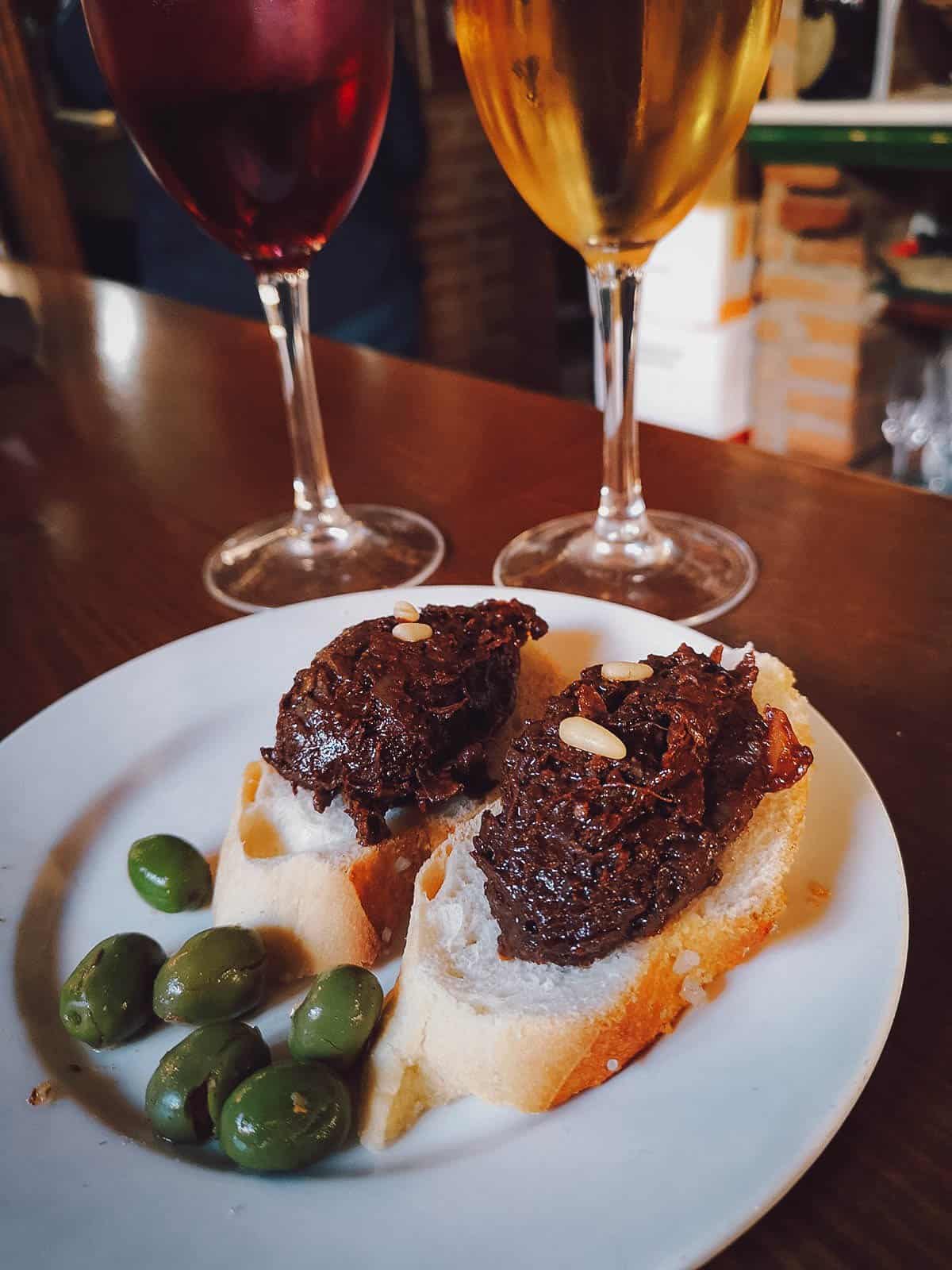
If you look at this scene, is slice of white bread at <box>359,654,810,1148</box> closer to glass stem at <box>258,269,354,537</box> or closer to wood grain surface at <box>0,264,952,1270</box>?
wood grain surface at <box>0,264,952,1270</box>

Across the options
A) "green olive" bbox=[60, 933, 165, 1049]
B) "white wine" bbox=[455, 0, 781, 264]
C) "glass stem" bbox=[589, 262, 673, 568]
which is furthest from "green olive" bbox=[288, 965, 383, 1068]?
"white wine" bbox=[455, 0, 781, 264]

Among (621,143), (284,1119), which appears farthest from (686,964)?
(621,143)

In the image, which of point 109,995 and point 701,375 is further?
point 701,375

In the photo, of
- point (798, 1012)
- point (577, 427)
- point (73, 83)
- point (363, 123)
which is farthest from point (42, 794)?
point (73, 83)

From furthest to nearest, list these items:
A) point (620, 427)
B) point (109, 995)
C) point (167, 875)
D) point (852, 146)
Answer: point (852, 146) < point (620, 427) < point (167, 875) < point (109, 995)

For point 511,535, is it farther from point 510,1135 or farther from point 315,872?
point 510,1135

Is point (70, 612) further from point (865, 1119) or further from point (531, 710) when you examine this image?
point (865, 1119)
